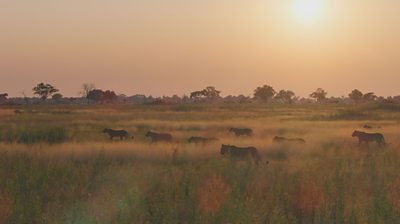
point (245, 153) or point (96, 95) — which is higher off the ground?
point (96, 95)

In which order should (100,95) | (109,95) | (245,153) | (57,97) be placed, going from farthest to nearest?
(57,97) → (109,95) → (100,95) → (245,153)

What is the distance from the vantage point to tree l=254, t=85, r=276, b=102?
18050 cm

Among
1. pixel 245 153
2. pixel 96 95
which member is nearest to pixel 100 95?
pixel 96 95

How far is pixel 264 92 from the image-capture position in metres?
181

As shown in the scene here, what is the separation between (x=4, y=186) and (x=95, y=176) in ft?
6.62

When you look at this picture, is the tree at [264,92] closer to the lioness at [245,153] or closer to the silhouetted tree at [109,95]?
the silhouetted tree at [109,95]

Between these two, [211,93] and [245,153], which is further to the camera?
[211,93]

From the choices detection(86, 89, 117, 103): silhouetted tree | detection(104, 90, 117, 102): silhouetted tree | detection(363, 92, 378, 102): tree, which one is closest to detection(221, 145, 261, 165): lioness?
detection(86, 89, 117, 103): silhouetted tree

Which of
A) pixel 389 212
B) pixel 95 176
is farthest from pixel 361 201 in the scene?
pixel 95 176

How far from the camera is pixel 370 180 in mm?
12039

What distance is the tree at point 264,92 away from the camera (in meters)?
180

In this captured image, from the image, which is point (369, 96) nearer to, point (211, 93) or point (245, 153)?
point (211, 93)

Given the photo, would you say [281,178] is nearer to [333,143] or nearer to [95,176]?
[95,176]

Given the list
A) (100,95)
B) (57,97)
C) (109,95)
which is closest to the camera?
(100,95)
